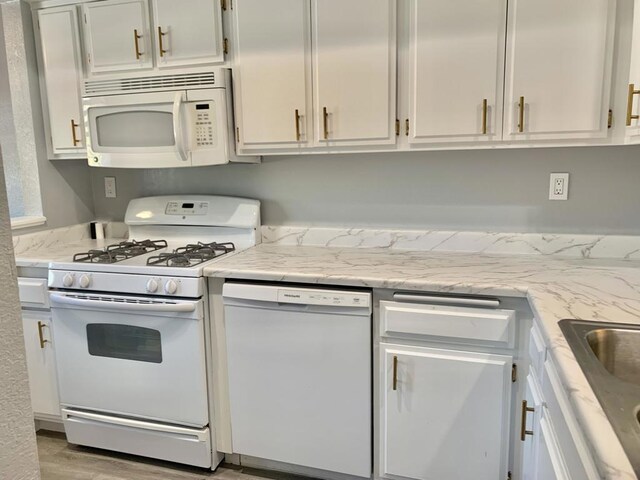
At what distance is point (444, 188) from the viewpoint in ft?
7.81

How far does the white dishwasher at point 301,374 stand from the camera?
6.45 feet

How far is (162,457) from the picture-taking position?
229cm

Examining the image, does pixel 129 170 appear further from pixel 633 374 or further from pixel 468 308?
pixel 633 374

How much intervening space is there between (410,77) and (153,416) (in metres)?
1.89

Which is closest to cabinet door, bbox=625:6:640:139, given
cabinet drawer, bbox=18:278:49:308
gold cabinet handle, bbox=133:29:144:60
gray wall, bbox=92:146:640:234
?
gray wall, bbox=92:146:640:234

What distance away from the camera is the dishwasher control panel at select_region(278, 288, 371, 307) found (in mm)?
1910

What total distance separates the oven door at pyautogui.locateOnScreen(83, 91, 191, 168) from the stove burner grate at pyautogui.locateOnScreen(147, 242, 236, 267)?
0.42 m

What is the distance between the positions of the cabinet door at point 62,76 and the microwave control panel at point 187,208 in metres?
0.56

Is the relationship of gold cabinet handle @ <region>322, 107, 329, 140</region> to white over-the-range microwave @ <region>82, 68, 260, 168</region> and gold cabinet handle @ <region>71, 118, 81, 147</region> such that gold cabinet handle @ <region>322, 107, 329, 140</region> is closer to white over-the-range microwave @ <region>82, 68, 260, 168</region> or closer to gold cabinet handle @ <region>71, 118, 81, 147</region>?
white over-the-range microwave @ <region>82, 68, 260, 168</region>

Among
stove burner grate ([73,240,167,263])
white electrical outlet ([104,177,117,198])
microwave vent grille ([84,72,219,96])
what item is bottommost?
stove burner grate ([73,240,167,263])

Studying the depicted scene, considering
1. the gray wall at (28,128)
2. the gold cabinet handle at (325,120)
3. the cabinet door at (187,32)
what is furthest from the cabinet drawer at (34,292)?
the gold cabinet handle at (325,120)

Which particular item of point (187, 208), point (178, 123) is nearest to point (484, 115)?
point (178, 123)

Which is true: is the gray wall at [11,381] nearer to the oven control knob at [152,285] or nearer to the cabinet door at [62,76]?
the oven control knob at [152,285]

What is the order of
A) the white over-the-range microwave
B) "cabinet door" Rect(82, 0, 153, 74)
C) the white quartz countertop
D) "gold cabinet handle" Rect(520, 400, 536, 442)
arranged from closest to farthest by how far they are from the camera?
the white quartz countertop, "gold cabinet handle" Rect(520, 400, 536, 442), the white over-the-range microwave, "cabinet door" Rect(82, 0, 153, 74)
